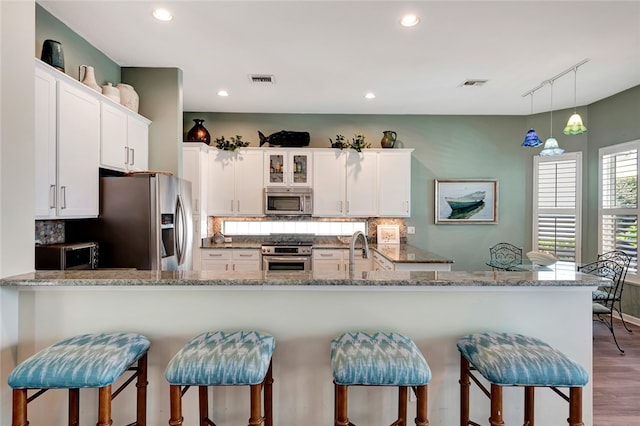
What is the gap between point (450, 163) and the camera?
498 cm

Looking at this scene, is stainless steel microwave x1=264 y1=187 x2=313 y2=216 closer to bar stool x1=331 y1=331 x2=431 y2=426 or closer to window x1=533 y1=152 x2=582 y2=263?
bar stool x1=331 y1=331 x2=431 y2=426

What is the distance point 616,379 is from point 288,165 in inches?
157

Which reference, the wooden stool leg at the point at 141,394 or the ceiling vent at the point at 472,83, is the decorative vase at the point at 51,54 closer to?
the wooden stool leg at the point at 141,394

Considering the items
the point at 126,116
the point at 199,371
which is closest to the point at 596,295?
the point at 199,371

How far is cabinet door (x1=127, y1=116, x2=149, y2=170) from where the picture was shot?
3.03 metres

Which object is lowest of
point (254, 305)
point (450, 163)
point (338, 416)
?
point (338, 416)

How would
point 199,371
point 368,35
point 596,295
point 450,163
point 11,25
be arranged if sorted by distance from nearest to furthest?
point 199,371 → point 11,25 → point 368,35 → point 596,295 → point 450,163

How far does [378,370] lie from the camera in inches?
53.7

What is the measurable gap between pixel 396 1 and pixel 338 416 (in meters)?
2.48

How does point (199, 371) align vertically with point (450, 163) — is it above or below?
below

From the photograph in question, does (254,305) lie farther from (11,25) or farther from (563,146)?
(563,146)

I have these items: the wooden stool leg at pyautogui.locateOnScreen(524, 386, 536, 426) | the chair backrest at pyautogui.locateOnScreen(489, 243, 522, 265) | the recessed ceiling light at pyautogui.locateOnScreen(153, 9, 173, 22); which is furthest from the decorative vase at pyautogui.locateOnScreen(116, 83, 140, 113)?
the chair backrest at pyautogui.locateOnScreen(489, 243, 522, 265)

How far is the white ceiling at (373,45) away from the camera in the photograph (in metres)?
2.35

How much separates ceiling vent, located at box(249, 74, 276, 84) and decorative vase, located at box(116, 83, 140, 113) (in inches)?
45.0
